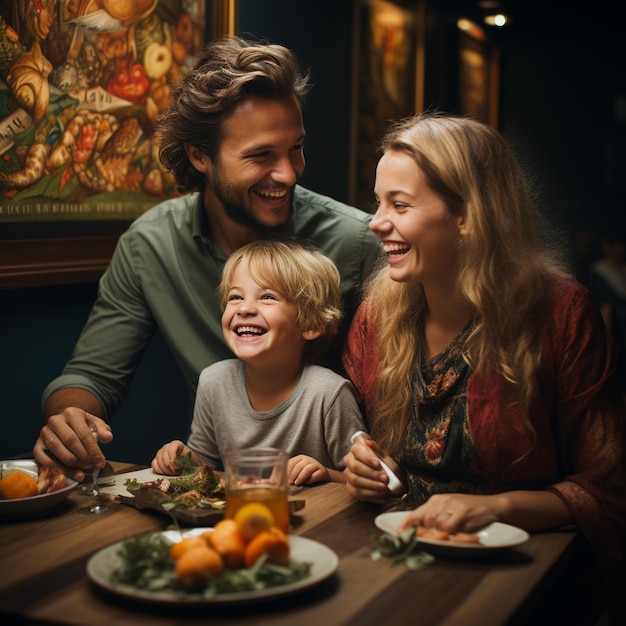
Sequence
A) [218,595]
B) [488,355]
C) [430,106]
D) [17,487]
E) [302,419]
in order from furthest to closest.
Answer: [430,106], [302,419], [488,355], [17,487], [218,595]

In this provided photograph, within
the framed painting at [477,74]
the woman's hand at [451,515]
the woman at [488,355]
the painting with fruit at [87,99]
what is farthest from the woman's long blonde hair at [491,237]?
the framed painting at [477,74]

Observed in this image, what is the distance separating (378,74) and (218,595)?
13.0 ft

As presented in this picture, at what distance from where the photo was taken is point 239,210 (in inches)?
106

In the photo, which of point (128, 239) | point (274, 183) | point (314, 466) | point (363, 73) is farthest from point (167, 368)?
point (363, 73)

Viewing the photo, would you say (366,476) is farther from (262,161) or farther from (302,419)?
(262,161)

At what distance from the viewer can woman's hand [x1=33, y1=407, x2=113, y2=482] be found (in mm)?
2021

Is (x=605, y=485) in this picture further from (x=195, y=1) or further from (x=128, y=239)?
(x=195, y=1)

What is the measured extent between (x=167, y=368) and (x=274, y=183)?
1.26 metres

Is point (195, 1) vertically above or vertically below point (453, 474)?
above

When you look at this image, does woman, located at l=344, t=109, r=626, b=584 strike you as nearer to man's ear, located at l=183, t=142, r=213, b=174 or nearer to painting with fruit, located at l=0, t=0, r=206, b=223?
man's ear, located at l=183, t=142, r=213, b=174

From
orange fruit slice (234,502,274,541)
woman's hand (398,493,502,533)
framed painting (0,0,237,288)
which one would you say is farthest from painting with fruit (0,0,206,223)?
woman's hand (398,493,502,533)

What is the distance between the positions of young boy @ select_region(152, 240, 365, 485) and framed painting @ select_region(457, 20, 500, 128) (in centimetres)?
424

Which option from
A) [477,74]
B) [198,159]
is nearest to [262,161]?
[198,159]

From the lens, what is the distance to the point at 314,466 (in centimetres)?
206
